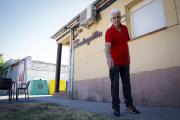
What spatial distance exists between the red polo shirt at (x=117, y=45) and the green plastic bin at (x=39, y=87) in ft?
43.4

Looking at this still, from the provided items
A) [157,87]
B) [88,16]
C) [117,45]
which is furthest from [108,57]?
[88,16]

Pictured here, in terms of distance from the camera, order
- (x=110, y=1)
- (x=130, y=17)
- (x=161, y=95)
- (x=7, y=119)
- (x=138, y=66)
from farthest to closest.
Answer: (x=110, y=1)
(x=130, y=17)
(x=138, y=66)
(x=161, y=95)
(x=7, y=119)

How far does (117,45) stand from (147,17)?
260cm

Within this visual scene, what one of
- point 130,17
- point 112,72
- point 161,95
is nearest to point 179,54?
point 161,95

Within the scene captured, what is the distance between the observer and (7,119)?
81.3 inches

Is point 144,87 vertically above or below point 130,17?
below

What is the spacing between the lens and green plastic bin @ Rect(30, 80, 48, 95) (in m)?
14.0

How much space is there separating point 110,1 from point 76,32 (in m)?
3.11

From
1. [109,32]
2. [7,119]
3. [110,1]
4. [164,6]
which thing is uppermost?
[110,1]

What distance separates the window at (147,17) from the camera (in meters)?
4.21

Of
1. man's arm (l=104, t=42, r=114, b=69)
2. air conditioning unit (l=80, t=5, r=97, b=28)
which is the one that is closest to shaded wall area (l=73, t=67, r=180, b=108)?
man's arm (l=104, t=42, r=114, b=69)

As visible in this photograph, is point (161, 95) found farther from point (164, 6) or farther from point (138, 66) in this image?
point (164, 6)

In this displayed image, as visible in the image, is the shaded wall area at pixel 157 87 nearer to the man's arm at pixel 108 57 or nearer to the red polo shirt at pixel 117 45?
the red polo shirt at pixel 117 45

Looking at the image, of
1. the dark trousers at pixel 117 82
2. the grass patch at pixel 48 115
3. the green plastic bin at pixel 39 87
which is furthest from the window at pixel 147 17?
the green plastic bin at pixel 39 87
